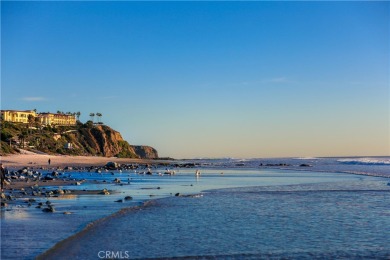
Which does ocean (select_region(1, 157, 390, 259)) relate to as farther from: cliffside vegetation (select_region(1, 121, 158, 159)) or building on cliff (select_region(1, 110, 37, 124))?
building on cliff (select_region(1, 110, 37, 124))

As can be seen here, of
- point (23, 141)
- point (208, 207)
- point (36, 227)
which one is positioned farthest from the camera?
point (23, 141)

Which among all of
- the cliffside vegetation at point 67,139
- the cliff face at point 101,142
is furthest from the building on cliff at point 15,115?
the cliff face at point 101,142

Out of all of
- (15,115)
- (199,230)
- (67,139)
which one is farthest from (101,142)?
(199,230)

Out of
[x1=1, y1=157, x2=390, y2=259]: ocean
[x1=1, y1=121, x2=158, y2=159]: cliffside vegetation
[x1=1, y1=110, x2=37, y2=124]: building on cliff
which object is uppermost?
[x1=1, y1=110, x2=37, y2=124]: building on cliff

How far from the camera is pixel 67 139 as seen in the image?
150 meters

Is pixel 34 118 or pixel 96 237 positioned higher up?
pixel 34 118

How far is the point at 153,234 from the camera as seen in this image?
1577 cm

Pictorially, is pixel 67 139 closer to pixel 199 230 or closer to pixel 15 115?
pixel 15 115

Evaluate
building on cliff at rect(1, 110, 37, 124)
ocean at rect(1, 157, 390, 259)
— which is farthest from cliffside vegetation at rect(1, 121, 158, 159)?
ocean at rect(1, 157, 390, 259)

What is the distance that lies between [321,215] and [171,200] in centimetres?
946

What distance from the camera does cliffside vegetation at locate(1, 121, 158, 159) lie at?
118 meters

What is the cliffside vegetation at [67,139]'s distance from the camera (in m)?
118

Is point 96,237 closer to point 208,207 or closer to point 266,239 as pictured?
point 266,239

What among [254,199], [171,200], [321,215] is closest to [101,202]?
[171,200]
